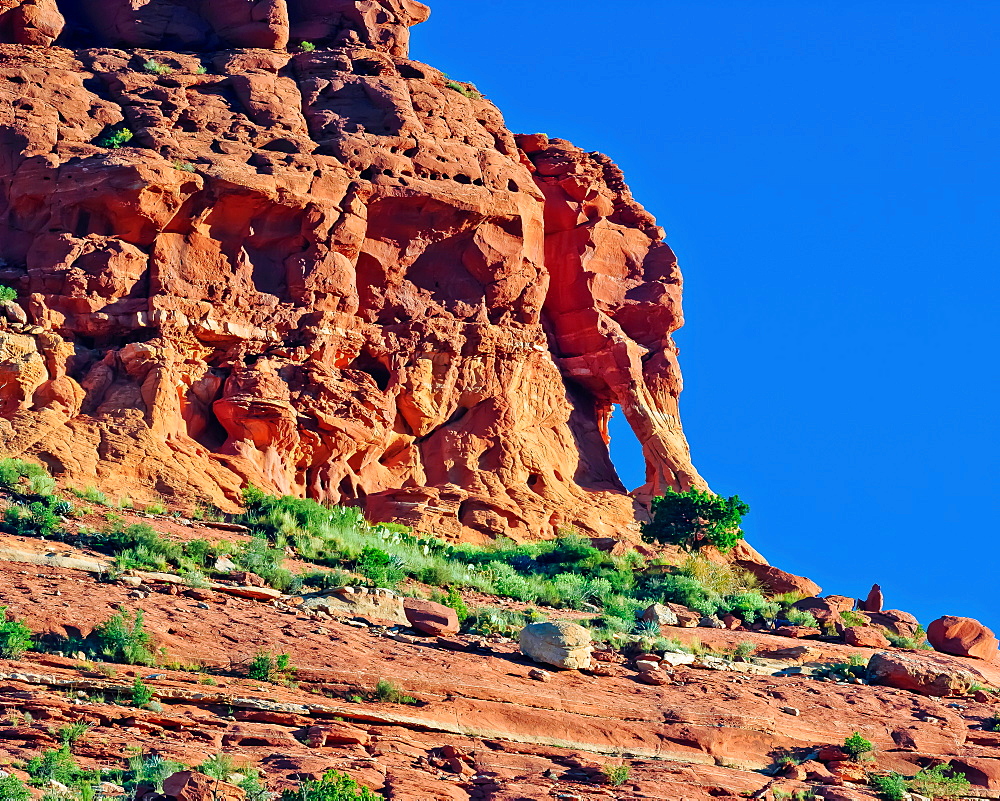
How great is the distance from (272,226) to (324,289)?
188 cm

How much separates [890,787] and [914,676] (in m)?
4.94

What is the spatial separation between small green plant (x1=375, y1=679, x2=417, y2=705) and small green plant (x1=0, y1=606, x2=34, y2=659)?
3.84 meters

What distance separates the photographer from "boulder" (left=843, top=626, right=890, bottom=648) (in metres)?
23.7

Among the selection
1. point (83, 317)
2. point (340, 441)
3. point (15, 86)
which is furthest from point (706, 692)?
point (15, 86)

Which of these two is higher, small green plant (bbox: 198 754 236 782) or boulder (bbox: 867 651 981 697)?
boulder (bbox: 867 651 981 697)

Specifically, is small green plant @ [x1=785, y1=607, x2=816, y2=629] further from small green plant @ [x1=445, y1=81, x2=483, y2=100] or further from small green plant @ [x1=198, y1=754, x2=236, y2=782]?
small green plant @ [x1=445, y1=81, x2=483, y2=100]

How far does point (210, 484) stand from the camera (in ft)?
90.4

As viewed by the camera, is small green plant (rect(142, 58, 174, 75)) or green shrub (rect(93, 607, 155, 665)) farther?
small green plant (rect(142, 58, 174, 75))

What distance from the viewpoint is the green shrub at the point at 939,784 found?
16.6 m

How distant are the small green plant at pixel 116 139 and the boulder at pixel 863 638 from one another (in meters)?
18.9

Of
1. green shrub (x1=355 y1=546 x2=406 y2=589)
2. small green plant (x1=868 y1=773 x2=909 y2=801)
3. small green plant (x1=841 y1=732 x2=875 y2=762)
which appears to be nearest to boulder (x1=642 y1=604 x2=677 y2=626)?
green shrub (x1=355 y1=546 x2=406 y2=589)

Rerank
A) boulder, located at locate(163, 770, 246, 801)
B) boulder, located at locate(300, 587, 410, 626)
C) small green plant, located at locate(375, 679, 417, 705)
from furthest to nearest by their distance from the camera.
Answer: boulder, located at locate(300, 587, 410, 626)
small green plant, located at locate(375, 679, 417, 705)
boulder, located at locate(163, 770, 246, 801)

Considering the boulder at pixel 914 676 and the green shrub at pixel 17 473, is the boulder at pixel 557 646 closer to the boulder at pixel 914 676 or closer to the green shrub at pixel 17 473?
the boulder at pixel 914 676

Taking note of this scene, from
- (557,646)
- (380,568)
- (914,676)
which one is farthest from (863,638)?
(380,568)
